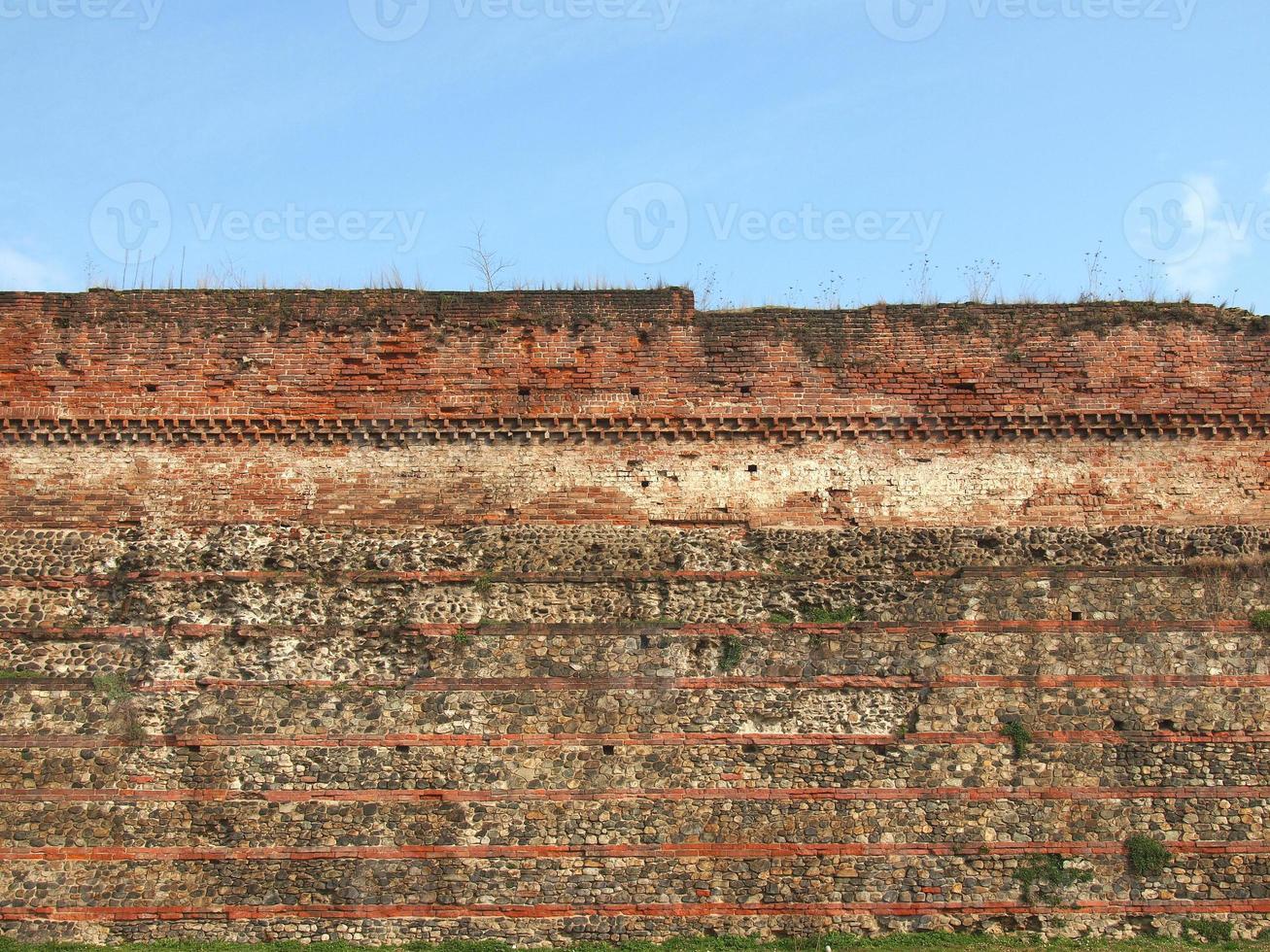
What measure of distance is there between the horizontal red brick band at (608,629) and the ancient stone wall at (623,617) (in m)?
0.03

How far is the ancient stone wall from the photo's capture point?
9.12m

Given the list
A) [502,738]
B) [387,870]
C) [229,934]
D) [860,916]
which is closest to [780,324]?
[502,738]

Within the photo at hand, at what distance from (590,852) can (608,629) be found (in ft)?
6.09

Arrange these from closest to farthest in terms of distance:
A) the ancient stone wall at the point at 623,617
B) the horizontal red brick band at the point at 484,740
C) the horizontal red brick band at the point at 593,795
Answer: the ancient stone wall at the point at 623,617 → the horizontal red brick band at the point at 593,795 → the horizontal red brick band at the point at 484,740

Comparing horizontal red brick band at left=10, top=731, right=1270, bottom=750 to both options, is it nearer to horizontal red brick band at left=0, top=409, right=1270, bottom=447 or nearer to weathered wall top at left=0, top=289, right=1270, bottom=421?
horizontal red brick band at left=0, top=409, right=1270, bottom=447

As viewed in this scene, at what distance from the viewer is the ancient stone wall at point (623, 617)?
912cm

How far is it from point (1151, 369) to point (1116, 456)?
95 centimetres

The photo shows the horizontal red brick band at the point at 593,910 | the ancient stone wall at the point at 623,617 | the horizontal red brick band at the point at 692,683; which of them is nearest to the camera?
the horizontal red brick band at the point at 593,910

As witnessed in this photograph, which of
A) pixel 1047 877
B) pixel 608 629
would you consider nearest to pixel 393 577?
pixel 608 629

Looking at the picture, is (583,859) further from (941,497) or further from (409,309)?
(409,309)

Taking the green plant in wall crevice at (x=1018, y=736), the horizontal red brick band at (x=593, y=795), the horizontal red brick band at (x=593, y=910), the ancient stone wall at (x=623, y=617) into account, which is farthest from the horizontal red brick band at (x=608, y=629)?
the horizontal red brick band at (x=593, y=910)

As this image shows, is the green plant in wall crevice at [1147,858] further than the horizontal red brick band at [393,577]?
No

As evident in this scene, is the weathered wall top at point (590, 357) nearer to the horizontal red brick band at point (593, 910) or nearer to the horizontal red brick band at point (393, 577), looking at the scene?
the horizontal red brick band at point (393, 577)

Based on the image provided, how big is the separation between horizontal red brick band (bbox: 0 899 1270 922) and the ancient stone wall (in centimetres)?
3
